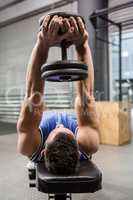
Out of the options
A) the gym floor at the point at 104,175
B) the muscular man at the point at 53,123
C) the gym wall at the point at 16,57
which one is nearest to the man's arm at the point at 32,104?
the muscular man at the point at 53,123

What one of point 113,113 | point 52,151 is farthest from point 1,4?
point 52,151

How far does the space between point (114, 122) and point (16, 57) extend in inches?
166

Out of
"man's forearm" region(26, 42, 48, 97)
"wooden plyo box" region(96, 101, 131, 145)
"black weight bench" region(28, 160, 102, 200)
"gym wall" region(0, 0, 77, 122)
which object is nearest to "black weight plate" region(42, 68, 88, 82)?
"man's forearm" region(26, 42, 48, 97)

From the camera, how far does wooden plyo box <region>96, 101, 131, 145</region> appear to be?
4.64m

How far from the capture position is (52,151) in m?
1.37

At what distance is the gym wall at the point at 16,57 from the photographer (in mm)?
7133

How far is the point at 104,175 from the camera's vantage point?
310 centimetres

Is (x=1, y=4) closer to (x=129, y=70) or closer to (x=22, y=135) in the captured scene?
(x=129, y=70)

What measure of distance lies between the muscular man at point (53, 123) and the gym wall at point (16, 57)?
513cm

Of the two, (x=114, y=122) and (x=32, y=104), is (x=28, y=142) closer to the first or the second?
(x=32, y=104)

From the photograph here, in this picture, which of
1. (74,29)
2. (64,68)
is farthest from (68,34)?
(64,68)

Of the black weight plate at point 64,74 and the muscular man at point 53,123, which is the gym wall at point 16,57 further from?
the black weight plate at point 64,74

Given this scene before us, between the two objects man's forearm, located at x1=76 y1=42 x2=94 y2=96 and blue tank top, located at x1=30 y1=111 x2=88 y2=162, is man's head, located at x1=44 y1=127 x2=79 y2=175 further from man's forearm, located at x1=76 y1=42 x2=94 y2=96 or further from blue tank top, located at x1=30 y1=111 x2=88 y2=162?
man's forearm, located at x1=76 y1=42 x2=94 y2=96

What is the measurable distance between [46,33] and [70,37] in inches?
5.1
